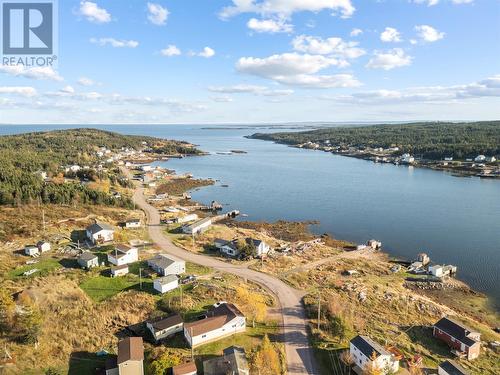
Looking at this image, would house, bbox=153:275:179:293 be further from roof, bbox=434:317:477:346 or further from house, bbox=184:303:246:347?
roof, bbox=434:317:477:346

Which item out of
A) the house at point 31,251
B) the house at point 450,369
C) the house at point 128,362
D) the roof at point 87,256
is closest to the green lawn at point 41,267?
the house at point 31,251

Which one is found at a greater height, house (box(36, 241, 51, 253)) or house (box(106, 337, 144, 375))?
house (box(36, 241, 51, 253))

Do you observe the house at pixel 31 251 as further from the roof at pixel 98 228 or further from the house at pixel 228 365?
the house at pixel 228 365

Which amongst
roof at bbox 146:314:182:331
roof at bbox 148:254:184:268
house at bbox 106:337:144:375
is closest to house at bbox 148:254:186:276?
roof at bbox 148:254:184:268

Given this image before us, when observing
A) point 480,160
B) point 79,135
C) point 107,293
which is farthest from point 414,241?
point 79,135

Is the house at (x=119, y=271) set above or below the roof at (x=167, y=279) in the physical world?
below

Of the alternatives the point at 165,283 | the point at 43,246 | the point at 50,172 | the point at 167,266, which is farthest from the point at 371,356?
the point at 50,172

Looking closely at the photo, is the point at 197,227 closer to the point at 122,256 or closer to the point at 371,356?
the point at 122,256
